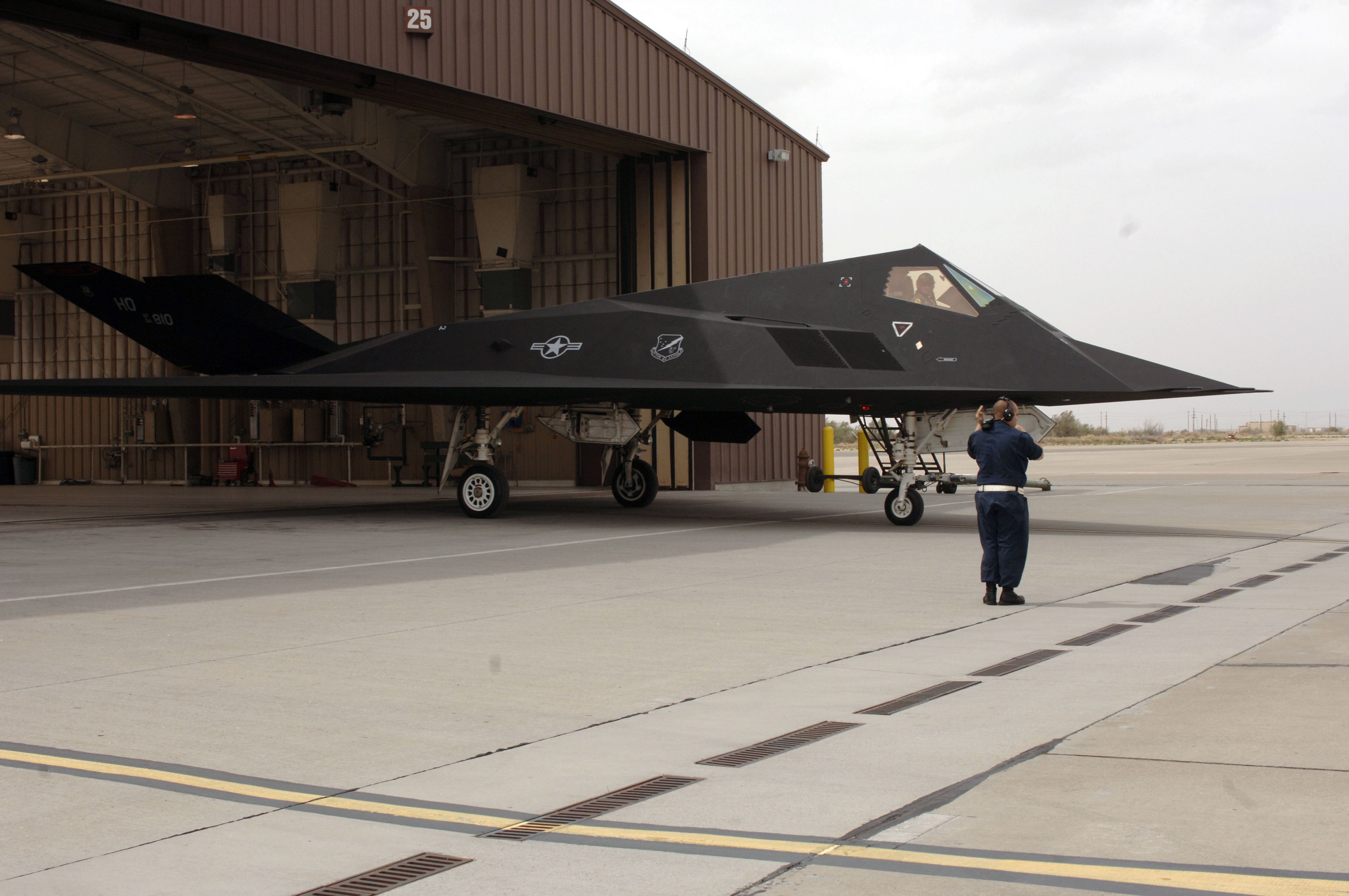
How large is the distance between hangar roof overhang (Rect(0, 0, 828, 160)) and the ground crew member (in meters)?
11.4

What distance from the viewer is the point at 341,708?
502 centimetres

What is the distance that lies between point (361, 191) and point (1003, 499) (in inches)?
995

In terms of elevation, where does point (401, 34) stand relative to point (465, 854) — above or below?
above

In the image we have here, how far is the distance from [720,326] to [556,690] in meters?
9.89

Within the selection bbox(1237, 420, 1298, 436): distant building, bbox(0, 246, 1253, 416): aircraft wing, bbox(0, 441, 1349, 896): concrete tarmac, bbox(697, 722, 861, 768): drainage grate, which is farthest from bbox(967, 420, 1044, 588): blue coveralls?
bbox(1237, 420, 1298, 436): distant building

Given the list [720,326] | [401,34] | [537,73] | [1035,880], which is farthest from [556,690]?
[537,73]

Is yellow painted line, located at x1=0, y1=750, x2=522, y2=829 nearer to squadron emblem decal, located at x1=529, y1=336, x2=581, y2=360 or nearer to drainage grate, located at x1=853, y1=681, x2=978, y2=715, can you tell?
drainage grate, located at x1=853, y1=681, x2=978, y2=715

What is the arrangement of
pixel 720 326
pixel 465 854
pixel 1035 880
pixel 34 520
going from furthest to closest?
pixel 34 520 < pixel 720 326 < pixel 465 854 < pixel 1035 880

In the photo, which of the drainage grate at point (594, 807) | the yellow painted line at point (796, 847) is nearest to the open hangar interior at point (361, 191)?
the yellow painted line at point (796, 847)

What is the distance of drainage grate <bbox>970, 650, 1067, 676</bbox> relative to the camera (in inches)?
226

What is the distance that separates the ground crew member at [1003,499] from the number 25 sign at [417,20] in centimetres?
1191

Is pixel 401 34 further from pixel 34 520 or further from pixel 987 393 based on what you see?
pixel 987 393

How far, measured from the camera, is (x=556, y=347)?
1578cm

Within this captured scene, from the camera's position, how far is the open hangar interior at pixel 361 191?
58.9 feet
